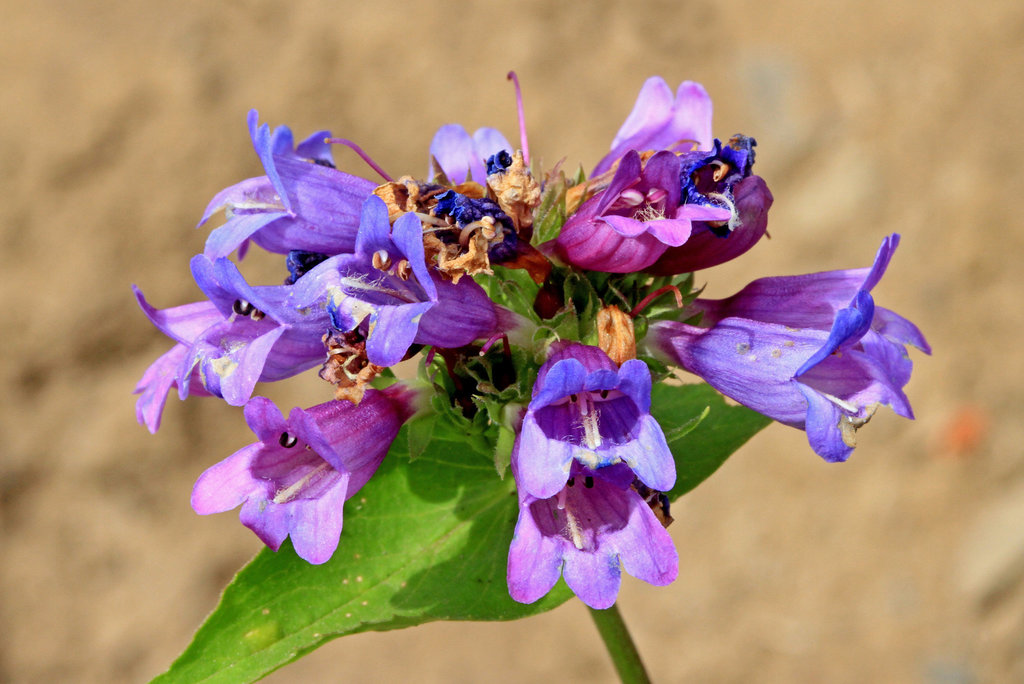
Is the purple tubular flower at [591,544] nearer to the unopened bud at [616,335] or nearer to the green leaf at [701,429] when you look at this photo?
the unopened bud at [616,335]

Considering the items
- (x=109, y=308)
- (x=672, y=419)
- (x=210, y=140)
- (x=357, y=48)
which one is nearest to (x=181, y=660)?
(x=672, y=419)

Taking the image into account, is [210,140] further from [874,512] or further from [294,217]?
[874,512]

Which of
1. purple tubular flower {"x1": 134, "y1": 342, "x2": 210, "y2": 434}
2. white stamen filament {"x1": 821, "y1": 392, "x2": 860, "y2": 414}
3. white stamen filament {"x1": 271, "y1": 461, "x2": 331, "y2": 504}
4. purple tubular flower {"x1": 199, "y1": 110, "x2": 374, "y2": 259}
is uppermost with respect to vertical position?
purple tubular flower {"x1": 199, "y1": 110, "x2": 374, "y2": 259}

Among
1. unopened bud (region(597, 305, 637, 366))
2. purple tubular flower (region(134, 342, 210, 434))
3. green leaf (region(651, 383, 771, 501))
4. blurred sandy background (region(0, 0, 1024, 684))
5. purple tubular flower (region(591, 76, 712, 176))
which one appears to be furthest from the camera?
blurred sandy background (region(0, 0, 1024, 684))

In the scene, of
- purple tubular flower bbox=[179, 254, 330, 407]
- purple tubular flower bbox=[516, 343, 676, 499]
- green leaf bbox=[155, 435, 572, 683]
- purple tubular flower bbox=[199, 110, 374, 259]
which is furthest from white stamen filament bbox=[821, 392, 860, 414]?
purple tubular flower bbox=[199, 110, 374, 259]

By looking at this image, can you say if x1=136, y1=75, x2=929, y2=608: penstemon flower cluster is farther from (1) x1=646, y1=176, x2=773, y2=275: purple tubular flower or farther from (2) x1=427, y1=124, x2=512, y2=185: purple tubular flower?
(2) x1=427, y1=124, x2=512, y2=185: purple tubular flower

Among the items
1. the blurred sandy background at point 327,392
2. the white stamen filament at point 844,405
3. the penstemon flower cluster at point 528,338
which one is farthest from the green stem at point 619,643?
the blurred sandy background at point 327,392

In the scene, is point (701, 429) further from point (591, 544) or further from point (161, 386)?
point (161, 386)

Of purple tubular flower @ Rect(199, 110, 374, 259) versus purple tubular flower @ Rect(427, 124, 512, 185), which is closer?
purple tubular flower @ Rect(199, 110, 374, 259)
